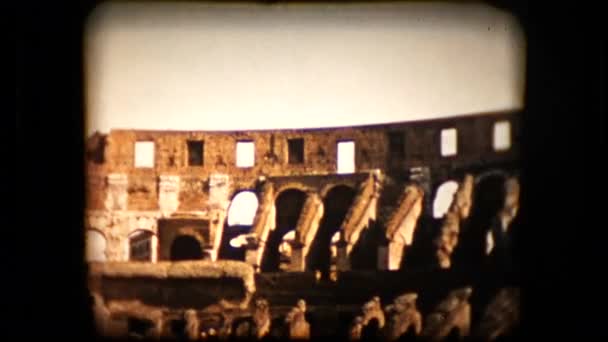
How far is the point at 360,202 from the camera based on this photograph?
244 inches

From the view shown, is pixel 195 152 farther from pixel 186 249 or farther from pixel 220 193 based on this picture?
pixel 186 249

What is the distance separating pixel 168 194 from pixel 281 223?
863 mm

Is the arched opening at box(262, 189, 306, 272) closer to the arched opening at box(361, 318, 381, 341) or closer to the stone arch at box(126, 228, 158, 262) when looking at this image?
the arched opening at box(361, 318, 381, 341)

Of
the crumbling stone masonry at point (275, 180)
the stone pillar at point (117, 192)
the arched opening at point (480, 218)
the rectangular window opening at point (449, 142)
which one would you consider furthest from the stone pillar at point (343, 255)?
the stone pillar at point (117, 192)

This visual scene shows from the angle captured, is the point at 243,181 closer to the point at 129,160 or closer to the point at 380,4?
the point at 129,160

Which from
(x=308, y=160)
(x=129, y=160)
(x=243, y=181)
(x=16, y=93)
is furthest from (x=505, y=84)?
(x=16, y=93)

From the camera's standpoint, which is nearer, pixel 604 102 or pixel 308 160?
pixel 604 102

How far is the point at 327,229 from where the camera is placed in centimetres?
632

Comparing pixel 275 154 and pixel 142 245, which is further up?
pixel 275 154

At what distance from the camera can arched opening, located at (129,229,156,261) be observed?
6.13m

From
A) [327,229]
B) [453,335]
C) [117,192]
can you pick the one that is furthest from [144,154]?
[453,335]

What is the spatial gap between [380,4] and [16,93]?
257cm

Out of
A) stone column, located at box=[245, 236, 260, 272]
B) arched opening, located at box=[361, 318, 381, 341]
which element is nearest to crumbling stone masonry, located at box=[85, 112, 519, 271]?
stone column, located at box=[245, 236, 260, 272]

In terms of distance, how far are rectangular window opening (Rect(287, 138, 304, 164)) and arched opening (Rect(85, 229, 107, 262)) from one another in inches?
56.6
